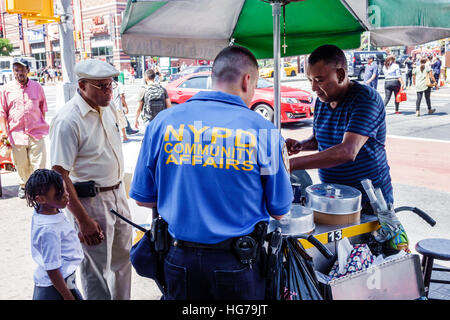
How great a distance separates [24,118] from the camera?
20.1ft

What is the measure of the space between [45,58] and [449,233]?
210 feet

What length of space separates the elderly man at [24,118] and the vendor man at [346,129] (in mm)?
4609

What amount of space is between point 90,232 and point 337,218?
5.47 feet

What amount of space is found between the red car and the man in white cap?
8764 mm

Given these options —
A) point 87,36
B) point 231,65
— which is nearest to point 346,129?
point 231,65

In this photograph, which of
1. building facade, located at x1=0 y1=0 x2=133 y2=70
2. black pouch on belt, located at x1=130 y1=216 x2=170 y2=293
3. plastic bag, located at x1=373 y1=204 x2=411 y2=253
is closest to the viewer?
black pouch on belt, located at x1=130 y1=216 x2=170 y2=293

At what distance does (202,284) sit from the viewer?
6.24 ft

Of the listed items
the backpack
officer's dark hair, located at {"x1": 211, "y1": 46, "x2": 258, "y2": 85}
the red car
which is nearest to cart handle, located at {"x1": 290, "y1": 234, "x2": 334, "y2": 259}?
officer's dark hair, located at {"x1": 211, "y1": 46, "x2": 258, "y2": 85}

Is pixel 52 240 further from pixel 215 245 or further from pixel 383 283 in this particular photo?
pixel 383 283

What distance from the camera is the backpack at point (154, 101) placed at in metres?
8.91

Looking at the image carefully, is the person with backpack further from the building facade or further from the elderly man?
the building facade

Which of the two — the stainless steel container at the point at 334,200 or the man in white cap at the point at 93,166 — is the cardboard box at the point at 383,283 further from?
the man in white cap at the point at 93,166

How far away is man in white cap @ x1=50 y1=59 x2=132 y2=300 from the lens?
2.87 metres
